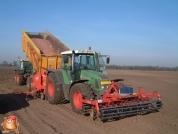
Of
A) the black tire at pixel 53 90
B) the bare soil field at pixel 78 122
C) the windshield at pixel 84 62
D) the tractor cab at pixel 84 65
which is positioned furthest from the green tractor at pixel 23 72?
the windshield at pixel 84 62

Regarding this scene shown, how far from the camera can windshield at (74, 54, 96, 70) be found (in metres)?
8.78

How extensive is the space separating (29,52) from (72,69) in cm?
546

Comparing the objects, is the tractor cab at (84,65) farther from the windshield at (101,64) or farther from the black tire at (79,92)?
the black tire at (79,92)

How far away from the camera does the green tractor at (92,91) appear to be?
6812 millimetres

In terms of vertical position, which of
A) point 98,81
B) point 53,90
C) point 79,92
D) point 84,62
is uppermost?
point 84,62

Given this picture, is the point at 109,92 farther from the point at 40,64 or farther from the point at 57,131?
the point at 40,64

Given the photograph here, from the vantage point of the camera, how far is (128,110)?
700 centimetres

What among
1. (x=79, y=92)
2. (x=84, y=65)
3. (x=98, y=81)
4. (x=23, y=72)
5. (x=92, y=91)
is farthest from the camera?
(x=23, y=72)

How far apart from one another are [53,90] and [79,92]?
7.88ft

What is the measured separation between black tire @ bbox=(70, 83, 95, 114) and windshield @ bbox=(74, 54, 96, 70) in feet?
4.01

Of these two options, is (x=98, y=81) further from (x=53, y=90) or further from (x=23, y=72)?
(x=23, y=72)

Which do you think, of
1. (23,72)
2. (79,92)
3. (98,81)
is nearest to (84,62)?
(98,81)

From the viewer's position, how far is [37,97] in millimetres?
11352

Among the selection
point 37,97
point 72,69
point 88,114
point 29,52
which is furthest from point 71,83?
point 29,52
